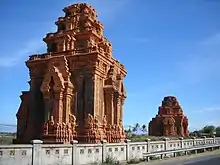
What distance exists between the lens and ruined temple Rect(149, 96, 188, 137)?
2771 inches

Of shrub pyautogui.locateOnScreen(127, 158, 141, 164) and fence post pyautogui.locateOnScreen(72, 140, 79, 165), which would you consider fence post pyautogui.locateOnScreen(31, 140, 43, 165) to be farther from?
shrub pyautogui.locateOnScreen(127, 158, 141, 164)

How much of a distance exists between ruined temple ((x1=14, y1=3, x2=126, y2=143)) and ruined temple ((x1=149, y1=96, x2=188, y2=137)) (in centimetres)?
4245

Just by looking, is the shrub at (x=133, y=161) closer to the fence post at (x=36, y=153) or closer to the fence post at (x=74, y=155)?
the fence post at (x=74, y=155)

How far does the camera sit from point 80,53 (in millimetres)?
27281

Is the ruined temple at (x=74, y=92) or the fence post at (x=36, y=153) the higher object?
the ruined temple at (x=74, y=92)

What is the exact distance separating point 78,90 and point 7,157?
14.8 m

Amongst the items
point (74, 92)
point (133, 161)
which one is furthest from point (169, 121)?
point (133, 161)

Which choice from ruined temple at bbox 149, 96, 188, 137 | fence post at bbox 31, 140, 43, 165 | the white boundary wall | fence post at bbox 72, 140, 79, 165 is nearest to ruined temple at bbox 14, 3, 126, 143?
the white boundary wall

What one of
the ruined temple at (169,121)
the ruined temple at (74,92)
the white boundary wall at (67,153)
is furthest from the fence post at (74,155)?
the ruined temple at (169,121)

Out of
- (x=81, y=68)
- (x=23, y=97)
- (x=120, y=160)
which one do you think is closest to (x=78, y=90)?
(x=81, y=68)

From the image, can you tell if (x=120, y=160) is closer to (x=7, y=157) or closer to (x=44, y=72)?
(x=7, y=157)

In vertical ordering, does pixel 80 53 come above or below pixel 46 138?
above

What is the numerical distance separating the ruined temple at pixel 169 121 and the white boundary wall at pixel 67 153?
4861 centimetres

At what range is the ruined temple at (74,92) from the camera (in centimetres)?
2511
